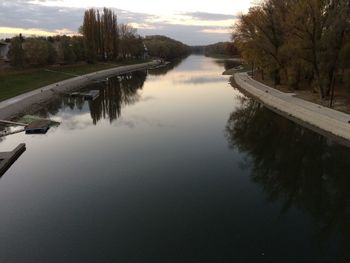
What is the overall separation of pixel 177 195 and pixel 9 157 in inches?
407

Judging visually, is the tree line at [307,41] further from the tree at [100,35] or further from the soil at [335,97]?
the tree at [100,35]

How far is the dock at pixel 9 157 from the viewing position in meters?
18.8

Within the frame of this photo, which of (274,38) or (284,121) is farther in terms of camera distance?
(274,38)

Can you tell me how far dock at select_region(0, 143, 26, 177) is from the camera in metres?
18.8

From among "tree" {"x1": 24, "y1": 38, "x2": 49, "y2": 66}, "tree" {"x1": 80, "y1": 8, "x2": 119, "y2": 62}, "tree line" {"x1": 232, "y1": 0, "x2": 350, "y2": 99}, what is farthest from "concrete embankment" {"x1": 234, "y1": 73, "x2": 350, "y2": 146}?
"tree" {"x1": 80, "y1": 8, "x2": 119, "y2": 62}

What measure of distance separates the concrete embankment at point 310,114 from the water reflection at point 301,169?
90 centimetres

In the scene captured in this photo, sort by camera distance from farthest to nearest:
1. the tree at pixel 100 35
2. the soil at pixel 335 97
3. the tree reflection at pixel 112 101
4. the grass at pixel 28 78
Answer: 1. the tree at pixel 100 35
2. the grass at pixel 28 78
3. the tree reflection at pixel 112 101
4. the soil at pixel 335 97

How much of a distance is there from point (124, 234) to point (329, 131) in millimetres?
18204

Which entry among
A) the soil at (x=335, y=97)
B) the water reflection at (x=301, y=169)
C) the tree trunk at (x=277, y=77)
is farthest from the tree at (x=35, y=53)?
the water reflection at (x=301, y=169)

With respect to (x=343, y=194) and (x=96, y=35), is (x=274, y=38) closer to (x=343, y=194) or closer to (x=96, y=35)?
(x=343, y=194)

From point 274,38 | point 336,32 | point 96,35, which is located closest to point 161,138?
point 336,32

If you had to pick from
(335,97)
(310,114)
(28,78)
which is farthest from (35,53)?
(310,114)

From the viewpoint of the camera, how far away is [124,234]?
12383mm

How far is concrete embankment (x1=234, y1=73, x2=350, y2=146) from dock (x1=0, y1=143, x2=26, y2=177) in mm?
19902
